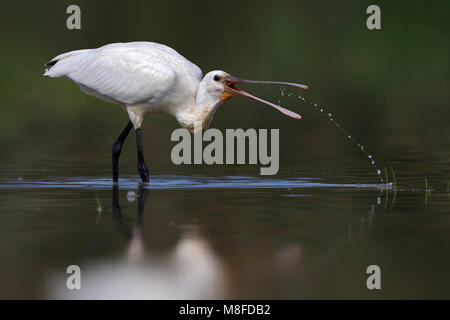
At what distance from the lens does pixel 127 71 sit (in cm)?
1355

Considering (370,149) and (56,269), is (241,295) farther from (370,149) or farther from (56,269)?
(370,149)

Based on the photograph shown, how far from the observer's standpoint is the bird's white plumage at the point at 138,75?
13328 mm

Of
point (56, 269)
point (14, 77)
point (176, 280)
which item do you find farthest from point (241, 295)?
point (14, 77)

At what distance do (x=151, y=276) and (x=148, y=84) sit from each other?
227 inches

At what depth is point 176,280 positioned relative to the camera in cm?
778

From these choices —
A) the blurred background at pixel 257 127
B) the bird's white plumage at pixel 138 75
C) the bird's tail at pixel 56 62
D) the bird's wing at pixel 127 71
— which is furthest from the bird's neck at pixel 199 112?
the bird's tail at pixel 56 62

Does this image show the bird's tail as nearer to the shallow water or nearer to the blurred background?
the blurred background

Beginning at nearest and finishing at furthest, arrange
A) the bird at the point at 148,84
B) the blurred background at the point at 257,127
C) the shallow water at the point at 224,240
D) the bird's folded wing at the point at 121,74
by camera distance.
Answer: the shallow water at the point at 224,240 < the blurred background at the point at 257,127 < the bird's folded wing at the point at 121,74 < the bird at the point at 148,84

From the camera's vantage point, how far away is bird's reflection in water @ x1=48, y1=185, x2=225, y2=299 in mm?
7461

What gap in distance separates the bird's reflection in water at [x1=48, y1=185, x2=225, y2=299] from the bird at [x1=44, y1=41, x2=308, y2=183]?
4697 millimetres

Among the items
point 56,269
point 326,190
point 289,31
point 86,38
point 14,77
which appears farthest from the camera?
point 289,31

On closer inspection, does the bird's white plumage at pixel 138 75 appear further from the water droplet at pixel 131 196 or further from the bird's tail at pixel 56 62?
the water droplet at pixel 131 196

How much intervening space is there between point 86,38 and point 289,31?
6.89 m

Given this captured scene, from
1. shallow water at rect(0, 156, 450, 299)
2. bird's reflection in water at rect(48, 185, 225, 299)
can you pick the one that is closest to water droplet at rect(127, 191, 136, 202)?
shallow water at rect(0, 156, 450, 299)
